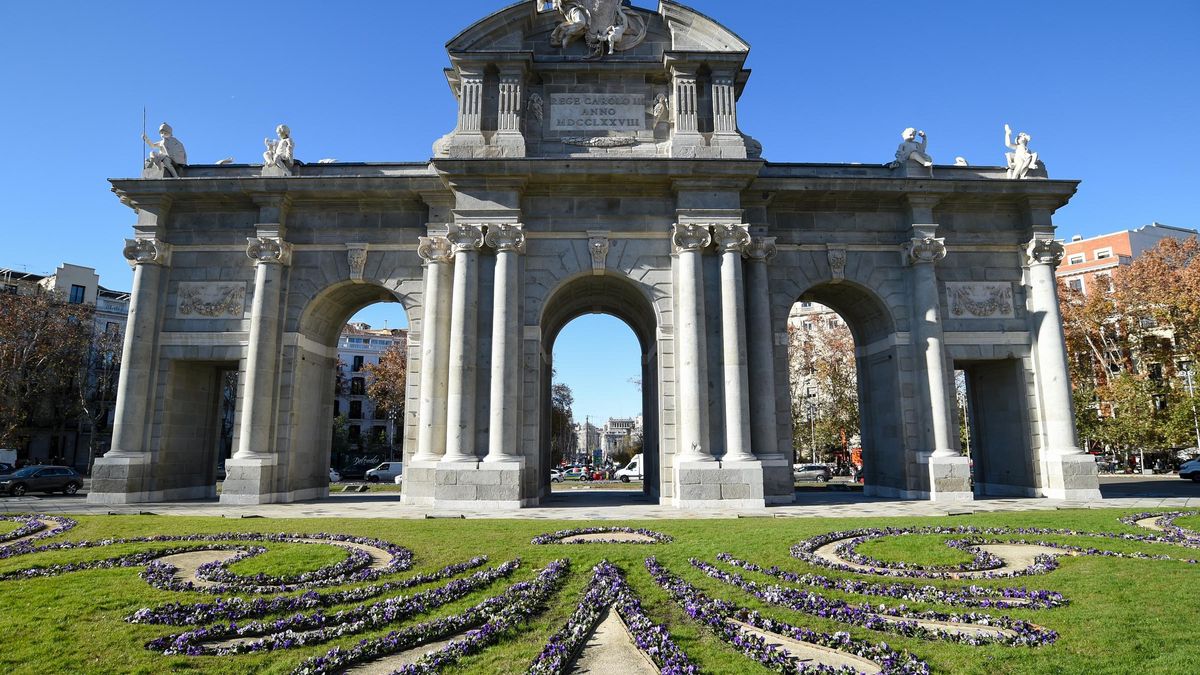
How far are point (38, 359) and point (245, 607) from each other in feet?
164

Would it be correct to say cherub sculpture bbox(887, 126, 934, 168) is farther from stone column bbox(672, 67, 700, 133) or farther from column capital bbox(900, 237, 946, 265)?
stone column bbox(672, 67, 700, 133)

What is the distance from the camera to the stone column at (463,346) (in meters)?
20.3

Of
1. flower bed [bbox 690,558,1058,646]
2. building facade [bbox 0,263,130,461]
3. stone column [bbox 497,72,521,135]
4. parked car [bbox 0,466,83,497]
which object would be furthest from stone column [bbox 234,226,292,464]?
building facade [bbox 0,263,130,461]

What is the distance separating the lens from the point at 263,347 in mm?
22250

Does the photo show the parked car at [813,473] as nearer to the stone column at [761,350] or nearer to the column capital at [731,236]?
the stone column at [761,350]

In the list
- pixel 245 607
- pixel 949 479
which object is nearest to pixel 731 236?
pixel 949 479

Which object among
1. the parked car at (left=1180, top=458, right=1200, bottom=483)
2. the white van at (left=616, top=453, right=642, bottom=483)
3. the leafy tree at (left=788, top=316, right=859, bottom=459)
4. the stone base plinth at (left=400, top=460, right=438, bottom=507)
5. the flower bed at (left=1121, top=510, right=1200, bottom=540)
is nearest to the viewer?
the flower bed at (left=1121, top=510, right=1200, bottom=540)

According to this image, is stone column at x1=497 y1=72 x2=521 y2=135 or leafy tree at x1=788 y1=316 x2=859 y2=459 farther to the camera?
leafy tree at x1=788 y1=316 x2=859 y2=459

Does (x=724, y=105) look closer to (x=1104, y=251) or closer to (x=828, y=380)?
(x=828, y=380)

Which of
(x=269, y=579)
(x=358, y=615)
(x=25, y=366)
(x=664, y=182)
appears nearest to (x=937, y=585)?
(x=358, y=615)

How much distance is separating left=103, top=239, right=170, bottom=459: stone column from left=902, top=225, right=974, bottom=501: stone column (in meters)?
25.5

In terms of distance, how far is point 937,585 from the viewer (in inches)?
363

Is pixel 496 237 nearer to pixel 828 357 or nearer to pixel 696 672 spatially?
pixel 696 672

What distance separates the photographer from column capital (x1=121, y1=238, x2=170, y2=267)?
2277 centimetres
